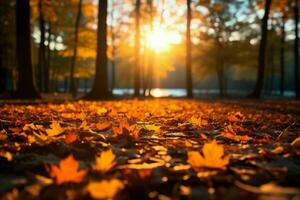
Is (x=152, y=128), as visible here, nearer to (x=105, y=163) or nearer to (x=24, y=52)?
(x=105, y=163)

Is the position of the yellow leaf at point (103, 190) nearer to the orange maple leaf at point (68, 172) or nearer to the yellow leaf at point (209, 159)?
the orange maple leaf at point (68, 172)

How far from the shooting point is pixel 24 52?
11617 mm

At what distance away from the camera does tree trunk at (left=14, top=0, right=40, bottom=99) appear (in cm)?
1156

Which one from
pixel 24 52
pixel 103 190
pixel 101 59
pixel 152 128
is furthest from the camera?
pixel 101 59

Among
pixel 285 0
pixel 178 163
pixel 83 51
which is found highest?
pixel 285 0

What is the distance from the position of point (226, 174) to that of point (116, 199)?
2.22 feet

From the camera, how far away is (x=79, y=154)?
2320 millimetres

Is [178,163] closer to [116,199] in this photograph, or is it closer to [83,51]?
[116,199]

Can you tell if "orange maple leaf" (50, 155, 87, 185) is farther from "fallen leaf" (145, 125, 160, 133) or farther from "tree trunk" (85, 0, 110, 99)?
"tree trunk" (85, 0, 110, 99)

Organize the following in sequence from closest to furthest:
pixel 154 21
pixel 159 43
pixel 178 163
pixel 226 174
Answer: pixel 226 174 → pixel 178 163 → pixel 154 21 → pixel 159 43

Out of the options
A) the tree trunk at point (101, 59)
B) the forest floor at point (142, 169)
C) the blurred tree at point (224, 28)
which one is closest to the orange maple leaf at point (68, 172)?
the forest floor at point (142, 169)

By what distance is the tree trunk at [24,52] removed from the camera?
11562 millimetres

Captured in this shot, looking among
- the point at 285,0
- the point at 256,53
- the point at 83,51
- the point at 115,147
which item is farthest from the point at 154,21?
the point at 115,147

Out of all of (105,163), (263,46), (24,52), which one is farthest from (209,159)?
(263,46)
